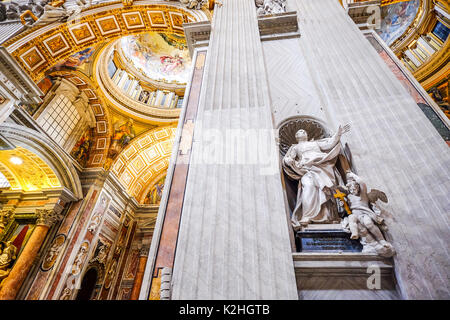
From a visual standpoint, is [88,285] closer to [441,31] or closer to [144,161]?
[144,161]

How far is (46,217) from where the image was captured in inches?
302

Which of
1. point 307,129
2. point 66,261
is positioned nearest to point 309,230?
point 307,129

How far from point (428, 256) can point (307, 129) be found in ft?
6.48

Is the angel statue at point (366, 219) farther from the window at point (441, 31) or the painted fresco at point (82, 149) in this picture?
the window at point (441, 31)

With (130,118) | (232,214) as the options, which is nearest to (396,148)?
(232,214)

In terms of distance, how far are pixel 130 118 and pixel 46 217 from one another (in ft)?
19.1

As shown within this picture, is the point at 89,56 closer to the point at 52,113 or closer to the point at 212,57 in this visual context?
the point at 52,113

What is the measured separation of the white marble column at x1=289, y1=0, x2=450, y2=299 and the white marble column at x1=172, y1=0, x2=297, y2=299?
96 centimetres

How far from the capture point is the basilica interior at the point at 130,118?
2557mm

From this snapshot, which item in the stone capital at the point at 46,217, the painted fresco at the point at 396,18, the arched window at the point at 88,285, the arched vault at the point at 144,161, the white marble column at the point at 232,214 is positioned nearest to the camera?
the white marble column at the point at 232,214

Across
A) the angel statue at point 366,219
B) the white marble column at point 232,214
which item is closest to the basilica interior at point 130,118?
the white marble column at point 232,214

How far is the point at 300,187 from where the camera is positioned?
2504 mm

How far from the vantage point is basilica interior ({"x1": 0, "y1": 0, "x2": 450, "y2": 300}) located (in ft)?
8.39

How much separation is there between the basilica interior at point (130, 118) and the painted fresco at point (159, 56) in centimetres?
7
